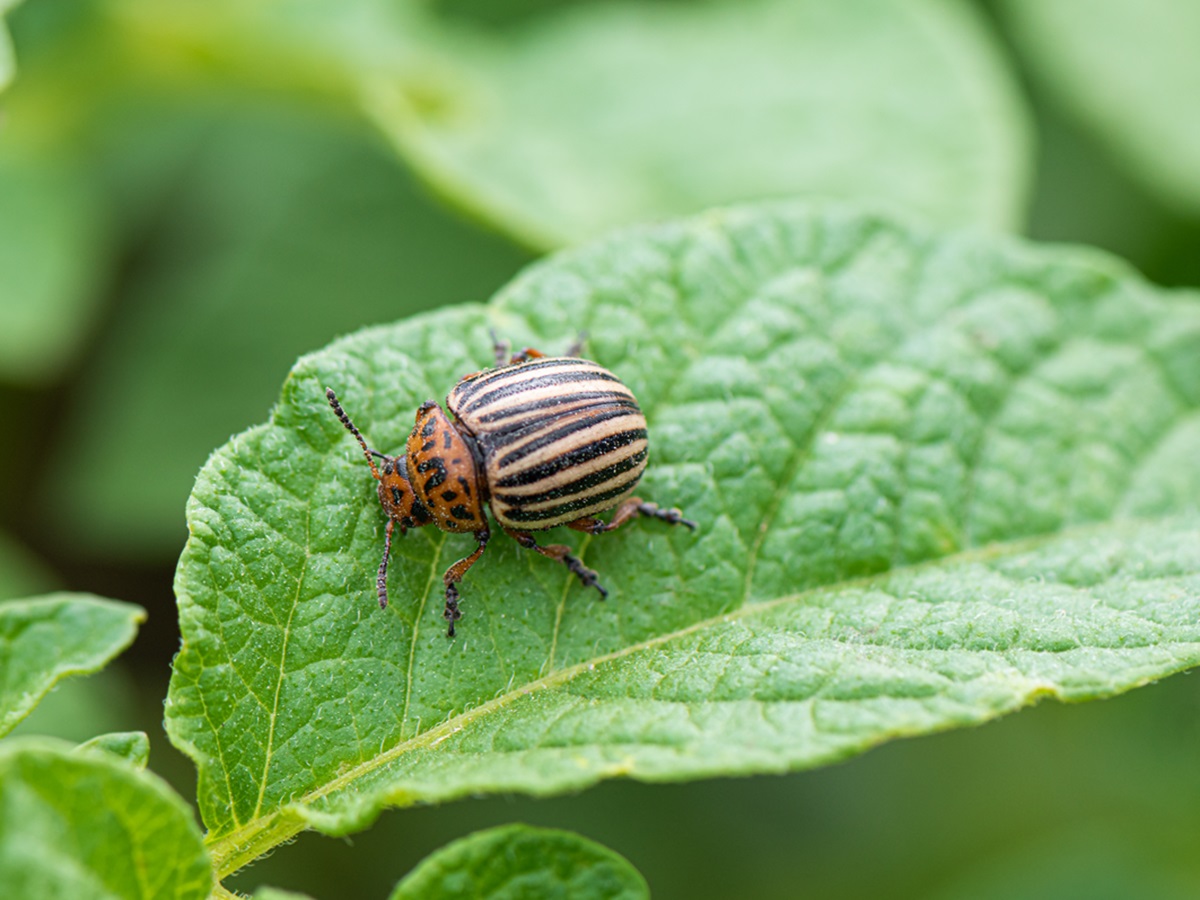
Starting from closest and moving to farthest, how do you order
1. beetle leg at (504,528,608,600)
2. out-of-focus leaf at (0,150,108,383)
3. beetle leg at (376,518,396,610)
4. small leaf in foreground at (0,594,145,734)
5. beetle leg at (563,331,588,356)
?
1. small leaf in foreground at (0,594,145,734)
2. beetle leg at (376,518,396,610)
3. beetle leg at (504,528,608,600)
4. beetle leg at (563,331,588,356)
5. out-of-focus leaf at (0,150,108,383)

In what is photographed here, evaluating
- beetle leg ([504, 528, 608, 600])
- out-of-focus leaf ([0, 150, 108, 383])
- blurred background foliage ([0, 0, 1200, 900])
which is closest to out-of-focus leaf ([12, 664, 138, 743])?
blurred background foliage ([0, 0, 1200, 900])

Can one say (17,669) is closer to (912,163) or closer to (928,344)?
(928,344)

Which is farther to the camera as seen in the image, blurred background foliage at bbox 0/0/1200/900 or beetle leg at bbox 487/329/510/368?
blurred background foliage at bbox 0/0/1200/900

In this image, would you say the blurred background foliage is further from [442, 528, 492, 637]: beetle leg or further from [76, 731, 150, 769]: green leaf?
[76, 731, 150, 769]: green leaf

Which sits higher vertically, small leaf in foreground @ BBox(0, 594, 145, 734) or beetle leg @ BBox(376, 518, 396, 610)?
small leaf in foreground @ BBox(0, 594, 145, 734)

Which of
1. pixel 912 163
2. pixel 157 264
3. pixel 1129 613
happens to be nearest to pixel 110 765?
pixel 1129 613

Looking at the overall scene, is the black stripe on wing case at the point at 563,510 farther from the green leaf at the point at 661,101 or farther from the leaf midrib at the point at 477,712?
the green leaf at the point at 661,101

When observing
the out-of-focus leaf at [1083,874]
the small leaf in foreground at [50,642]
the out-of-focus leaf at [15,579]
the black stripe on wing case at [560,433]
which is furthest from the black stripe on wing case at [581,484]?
the out-of-focus leaf at [1083,874]

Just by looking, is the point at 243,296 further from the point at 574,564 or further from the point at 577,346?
the point at 574,564

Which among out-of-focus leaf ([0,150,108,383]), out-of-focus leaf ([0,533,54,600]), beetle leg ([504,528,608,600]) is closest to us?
beetle leg ([504,528,608,600])

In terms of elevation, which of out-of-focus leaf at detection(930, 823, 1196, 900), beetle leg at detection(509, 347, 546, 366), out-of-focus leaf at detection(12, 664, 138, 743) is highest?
beetle leg at detection(509, 347, 546, 366)
